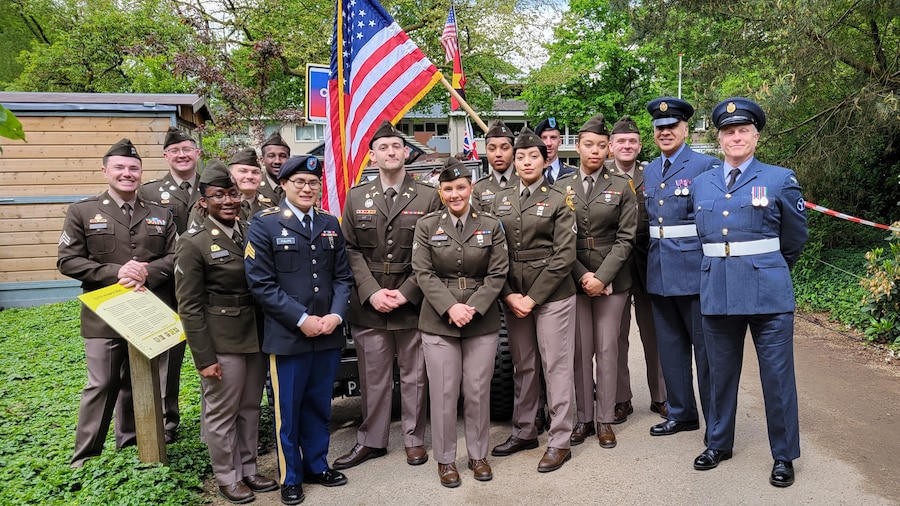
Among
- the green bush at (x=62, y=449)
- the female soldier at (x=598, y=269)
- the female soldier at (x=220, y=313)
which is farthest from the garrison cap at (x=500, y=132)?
the green bush at (x=62, y=449)

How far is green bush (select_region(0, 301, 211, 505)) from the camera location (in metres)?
3.53

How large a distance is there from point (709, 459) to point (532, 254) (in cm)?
163

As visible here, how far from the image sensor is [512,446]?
4.24 meters

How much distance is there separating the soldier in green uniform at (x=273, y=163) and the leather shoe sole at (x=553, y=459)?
106 inches

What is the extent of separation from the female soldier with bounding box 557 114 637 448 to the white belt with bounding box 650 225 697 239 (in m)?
0.16

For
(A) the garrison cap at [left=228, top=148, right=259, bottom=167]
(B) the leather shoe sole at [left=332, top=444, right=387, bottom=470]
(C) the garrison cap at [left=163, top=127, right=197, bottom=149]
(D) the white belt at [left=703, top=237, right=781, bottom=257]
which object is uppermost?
(C) the garrison cap at [left=163, top=127, right=197, bottom=149]

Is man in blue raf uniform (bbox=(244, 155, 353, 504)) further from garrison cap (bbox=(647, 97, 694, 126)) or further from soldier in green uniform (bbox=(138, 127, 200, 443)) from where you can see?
garrison cap (bbox=(647, 97, 694, 126))

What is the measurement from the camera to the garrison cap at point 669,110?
14.3ft

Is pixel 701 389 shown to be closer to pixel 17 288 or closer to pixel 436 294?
pixel 436 294

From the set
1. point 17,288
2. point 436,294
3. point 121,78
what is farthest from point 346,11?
point 121,78

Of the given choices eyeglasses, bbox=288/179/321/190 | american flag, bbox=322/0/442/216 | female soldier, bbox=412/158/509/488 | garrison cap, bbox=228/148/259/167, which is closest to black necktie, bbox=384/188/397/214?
female soldier, bbox=412/158/509/488

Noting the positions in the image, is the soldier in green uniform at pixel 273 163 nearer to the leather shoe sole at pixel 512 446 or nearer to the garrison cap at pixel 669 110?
the leather shoe sole at pixel 512 446

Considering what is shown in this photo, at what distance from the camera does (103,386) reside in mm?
3986

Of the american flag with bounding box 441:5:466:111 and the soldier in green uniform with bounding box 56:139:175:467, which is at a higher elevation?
the american flag with bounding box 441:5:466:111
